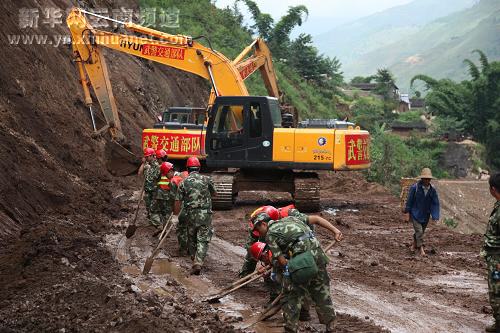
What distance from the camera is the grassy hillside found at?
137 ft

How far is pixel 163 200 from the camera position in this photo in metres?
16.5

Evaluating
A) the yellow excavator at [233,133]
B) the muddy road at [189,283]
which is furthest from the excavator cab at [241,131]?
the muddy road at [189,283]

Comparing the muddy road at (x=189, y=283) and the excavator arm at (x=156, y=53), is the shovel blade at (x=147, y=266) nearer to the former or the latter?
the muddy road at (x=189, y=283)

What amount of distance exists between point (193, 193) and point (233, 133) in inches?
272

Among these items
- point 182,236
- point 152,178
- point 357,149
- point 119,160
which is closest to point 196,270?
point 182,236

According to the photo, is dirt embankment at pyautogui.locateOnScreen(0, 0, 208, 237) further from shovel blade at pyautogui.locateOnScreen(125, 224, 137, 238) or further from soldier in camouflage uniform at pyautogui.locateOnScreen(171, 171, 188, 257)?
soldier in camouflage uniform at pyautogui.locateOnScreen(171, 171, 188, 257)

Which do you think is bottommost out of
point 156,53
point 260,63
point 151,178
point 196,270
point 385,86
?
point 196,270

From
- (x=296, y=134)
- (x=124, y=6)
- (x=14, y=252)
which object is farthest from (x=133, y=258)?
(x=124, y=6)

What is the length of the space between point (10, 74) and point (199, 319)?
43.7ft

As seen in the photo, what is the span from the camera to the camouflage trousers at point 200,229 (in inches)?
518

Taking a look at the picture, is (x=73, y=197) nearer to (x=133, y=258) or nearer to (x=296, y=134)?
(x=133, y=258)

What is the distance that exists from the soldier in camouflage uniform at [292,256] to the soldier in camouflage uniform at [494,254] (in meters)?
1.97

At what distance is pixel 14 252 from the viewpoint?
39.8ft

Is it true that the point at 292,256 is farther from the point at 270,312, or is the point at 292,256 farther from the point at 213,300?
the point at 213,300
